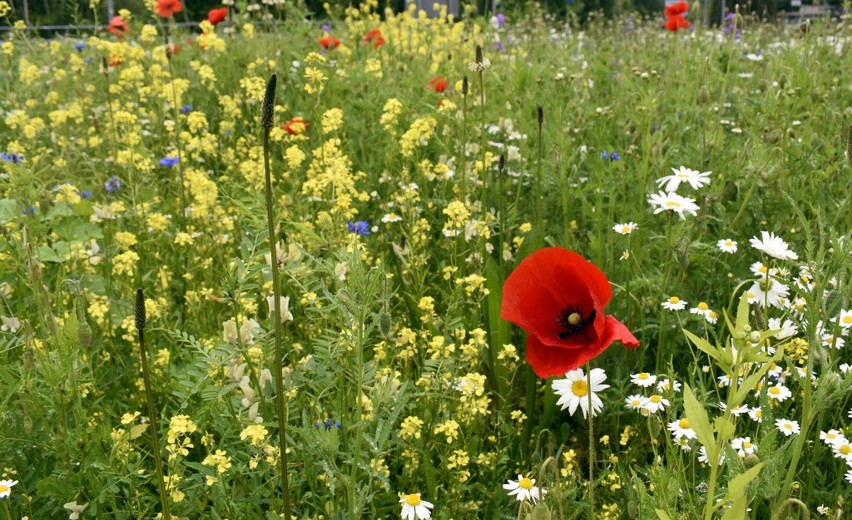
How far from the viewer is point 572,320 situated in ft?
4.30

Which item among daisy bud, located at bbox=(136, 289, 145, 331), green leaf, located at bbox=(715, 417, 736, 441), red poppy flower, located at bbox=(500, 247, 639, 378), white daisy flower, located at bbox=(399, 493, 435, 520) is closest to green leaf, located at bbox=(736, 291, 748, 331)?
green leaf, located at bbox=(715, 417, 736, 441)

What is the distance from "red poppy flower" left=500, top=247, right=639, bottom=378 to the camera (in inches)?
49.9

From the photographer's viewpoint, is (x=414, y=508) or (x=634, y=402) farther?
(x=634, y=402)

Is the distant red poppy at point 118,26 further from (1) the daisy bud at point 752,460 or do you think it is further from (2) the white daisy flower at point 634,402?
(1) the daisy bud at point 752,460

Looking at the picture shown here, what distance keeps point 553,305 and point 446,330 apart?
2.38 feet

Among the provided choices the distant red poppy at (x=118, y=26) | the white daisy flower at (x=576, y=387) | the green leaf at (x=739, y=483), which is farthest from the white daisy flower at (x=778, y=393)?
the distant red poppy at (x=118, y=26)

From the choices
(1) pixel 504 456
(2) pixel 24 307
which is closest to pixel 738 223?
(1) pixel 504 456

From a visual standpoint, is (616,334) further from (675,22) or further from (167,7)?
(167,7)

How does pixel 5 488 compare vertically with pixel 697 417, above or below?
below

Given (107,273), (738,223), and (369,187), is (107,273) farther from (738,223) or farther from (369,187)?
(738,223)

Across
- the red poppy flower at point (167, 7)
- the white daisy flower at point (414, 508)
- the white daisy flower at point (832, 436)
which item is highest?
the red poppy flower at point (167, 7)

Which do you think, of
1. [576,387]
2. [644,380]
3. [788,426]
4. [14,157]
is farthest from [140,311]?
[14,157]

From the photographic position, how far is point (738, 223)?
2566 mm

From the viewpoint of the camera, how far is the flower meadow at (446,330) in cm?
134
